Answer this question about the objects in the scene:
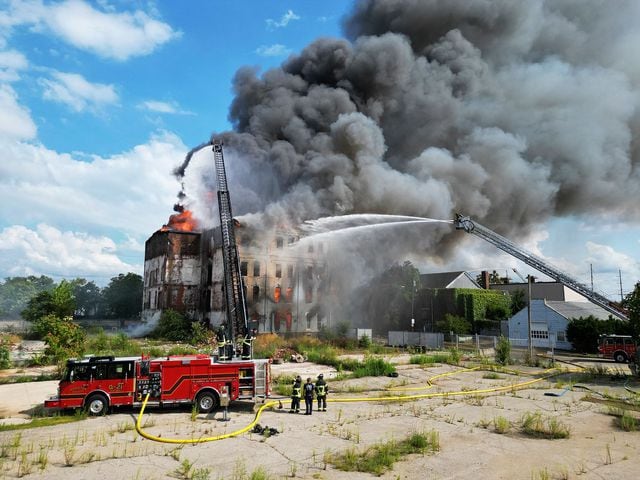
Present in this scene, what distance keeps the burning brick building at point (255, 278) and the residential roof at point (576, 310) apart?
2107 cm

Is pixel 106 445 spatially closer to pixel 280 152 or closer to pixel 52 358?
pixel 52 358

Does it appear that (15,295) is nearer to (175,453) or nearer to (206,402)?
(206,402)

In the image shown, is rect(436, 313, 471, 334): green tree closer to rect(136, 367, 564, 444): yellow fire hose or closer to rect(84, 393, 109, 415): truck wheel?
rect(136, 367, 564, 444): yellow fire hose

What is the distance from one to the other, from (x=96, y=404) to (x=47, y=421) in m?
1.33

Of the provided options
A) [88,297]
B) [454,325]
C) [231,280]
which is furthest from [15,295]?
[454,325]

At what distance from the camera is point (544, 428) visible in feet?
40.8

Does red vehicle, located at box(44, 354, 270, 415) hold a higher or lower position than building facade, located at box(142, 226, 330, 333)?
lower

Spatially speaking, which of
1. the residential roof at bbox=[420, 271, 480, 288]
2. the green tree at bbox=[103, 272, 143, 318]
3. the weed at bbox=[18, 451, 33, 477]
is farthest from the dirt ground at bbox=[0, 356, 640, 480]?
the green tree at bbox=[103, 272, 143, 318]

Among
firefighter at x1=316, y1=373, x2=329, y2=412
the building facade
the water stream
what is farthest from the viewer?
the building facade

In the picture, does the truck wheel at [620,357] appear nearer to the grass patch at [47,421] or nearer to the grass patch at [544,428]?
the grass patch at [544,428]

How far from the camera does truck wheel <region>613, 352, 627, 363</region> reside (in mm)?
29514

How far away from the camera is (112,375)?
574 inches

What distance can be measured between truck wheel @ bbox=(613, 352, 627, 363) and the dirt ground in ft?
45.5

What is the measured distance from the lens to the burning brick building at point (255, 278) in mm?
46188
